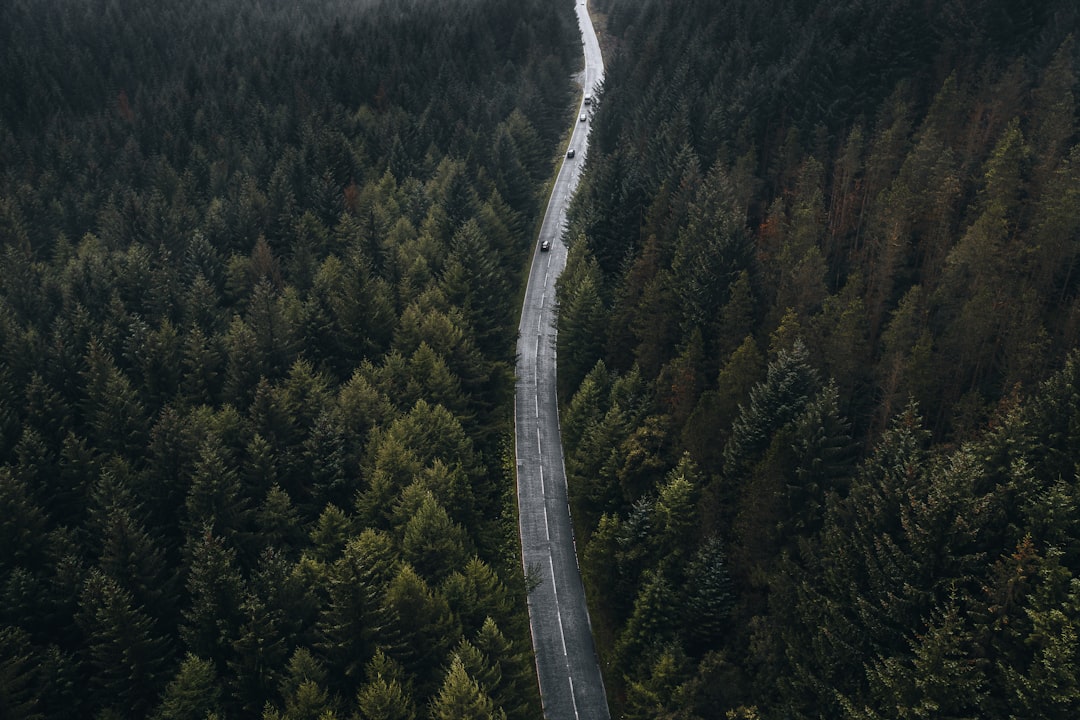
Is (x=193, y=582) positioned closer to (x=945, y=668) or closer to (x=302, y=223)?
(x=945, y=668)

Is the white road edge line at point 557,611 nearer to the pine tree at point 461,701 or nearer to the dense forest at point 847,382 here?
the dense forest at point 847,382

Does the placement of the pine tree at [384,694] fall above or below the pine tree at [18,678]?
above

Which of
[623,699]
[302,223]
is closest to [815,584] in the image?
[623,699]

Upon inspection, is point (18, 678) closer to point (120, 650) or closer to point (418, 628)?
point (120, 650)

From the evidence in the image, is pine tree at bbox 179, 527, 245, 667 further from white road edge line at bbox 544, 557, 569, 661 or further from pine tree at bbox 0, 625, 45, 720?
white road edge line at bbox 544, 557, 569, 661

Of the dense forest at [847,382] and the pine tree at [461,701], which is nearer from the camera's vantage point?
the dense forest at [847,382]

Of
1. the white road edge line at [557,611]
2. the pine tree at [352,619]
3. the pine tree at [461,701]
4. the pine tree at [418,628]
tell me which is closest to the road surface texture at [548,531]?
the white road edge line at [557,611]
